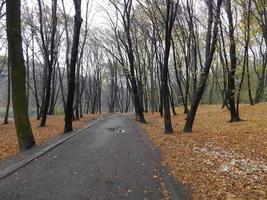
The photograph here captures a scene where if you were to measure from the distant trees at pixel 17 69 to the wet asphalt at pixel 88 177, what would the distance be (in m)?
1.32

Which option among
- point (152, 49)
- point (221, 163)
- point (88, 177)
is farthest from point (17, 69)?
point (152, 49)

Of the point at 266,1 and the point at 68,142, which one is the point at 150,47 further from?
the point at 68,142

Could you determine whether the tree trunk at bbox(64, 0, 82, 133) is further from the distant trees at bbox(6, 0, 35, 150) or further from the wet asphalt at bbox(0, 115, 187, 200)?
the wet asphalt at bbox(0, 115, 187, 200)

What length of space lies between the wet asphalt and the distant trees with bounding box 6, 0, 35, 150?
4.34 feet

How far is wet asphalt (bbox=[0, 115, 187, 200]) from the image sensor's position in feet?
21.3

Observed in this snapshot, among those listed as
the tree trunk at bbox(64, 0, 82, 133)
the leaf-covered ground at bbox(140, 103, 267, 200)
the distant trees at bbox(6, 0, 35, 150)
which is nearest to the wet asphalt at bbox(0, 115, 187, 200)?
the leaf-covered ground at bbox(140, 103, 267, 200)

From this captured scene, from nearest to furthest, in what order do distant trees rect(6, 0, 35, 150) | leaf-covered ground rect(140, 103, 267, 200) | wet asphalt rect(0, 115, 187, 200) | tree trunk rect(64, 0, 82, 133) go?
wet asphalt rect(0, 115, 187, 200), leaf-covered ground rect(140, 103, 267, 200), distant trees rect(6, 0, 35, 150), tree trunk rect(64, 0, 82, 133)

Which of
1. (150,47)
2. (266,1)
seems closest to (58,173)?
(266,1)

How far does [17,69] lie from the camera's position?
11805 mm

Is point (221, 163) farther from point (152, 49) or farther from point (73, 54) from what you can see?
point (152, 49)

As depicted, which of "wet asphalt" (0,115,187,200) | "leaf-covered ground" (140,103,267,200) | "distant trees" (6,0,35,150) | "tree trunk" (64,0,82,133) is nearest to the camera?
"wet asphalt" (0,115,187,200)

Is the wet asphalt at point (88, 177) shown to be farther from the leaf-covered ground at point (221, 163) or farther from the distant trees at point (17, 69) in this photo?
the distant trees at point (17, 69)

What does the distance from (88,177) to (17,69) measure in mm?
5612

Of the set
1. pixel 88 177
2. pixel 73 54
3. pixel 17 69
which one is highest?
pixel 73 54
